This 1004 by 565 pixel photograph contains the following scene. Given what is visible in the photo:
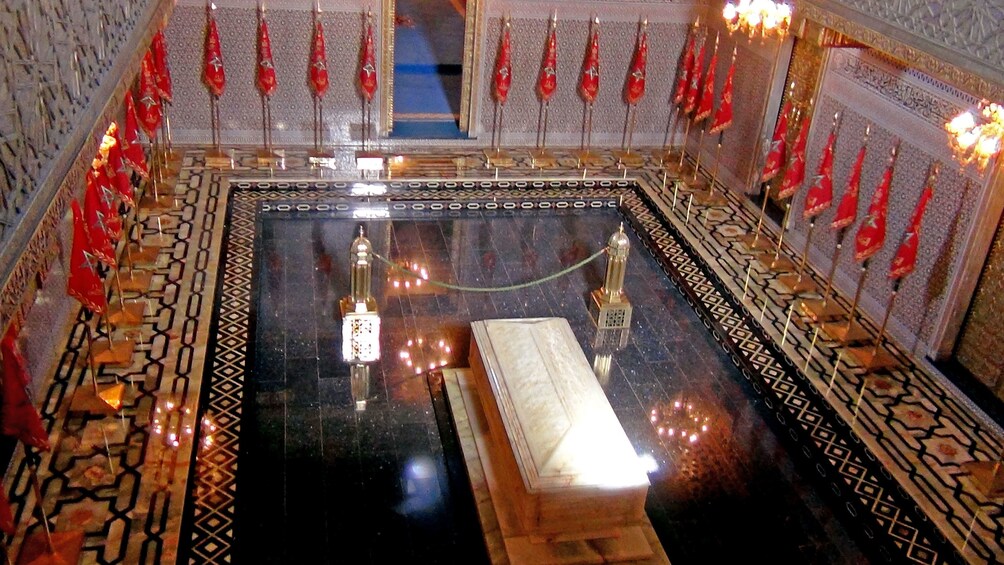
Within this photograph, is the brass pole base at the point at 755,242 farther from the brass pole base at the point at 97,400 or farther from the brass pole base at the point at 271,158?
the brass pole base at the point at 97,400

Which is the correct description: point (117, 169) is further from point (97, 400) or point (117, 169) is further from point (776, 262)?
point (776, 262)

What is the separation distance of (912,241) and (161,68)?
238 inches

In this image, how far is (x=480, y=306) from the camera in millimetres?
6484

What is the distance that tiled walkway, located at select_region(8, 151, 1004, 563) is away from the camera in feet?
14.3

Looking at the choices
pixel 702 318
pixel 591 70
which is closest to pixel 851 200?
pixel 702 318

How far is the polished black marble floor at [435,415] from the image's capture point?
446 cm

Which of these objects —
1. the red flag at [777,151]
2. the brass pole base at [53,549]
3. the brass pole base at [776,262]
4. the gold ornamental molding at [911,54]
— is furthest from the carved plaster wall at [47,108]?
the brass pole base at [776,262]

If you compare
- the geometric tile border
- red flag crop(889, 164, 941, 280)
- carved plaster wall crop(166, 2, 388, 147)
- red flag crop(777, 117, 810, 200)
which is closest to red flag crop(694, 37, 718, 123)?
the geometric tile border

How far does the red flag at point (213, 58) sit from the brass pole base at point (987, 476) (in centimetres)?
665

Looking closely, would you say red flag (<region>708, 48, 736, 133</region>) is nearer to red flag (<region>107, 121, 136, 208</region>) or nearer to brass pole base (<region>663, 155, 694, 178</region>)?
brass pole base (<region>663, 155, 694, 178</region>)

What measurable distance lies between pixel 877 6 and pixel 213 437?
450 cm

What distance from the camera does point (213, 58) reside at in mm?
8141

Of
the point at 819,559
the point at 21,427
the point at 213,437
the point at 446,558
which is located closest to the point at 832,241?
the point at 819,559

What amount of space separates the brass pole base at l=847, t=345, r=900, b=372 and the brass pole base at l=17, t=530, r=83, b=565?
15.5 ft
